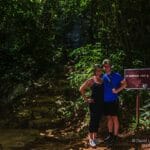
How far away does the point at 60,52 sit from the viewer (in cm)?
1938

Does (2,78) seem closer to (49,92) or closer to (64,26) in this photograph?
(49,92)

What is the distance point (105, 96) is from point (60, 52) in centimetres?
815

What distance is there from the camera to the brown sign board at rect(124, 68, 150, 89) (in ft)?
36.9

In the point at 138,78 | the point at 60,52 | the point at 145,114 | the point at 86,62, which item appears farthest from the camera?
the point at 60,52

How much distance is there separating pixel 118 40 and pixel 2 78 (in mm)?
4174

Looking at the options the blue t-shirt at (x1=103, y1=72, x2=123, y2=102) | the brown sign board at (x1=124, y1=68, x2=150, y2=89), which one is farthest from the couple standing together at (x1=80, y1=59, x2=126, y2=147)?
the brown sign board at (x1=124, y1=68, x2=150, y2=89)

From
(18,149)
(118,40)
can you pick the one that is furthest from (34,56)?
(18,149)

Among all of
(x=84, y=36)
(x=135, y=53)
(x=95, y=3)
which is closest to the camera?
(x=135, y=53)

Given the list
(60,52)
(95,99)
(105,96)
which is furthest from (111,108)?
(60,52)

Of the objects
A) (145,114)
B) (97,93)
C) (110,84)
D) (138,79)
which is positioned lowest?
(145,114)

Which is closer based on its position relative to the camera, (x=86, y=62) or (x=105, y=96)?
(x=105, y=96)

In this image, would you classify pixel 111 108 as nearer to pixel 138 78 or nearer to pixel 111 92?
pixel 111 92

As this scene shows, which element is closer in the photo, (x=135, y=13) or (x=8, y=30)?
(x=135, y=13)

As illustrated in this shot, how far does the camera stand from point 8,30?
1783 cm
